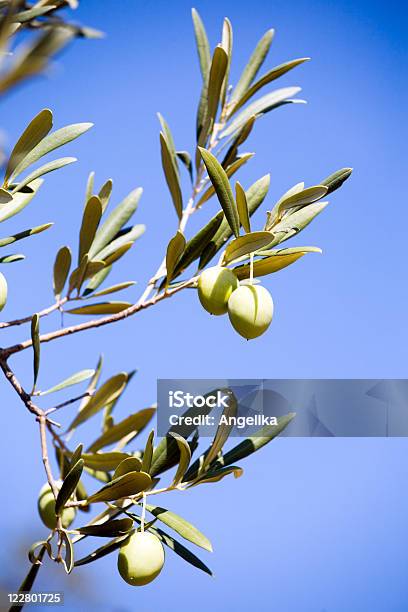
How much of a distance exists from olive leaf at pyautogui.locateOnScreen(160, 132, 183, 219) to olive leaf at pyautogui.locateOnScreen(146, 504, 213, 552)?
1.89 feet

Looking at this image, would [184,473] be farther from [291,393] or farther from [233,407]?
[291,393]

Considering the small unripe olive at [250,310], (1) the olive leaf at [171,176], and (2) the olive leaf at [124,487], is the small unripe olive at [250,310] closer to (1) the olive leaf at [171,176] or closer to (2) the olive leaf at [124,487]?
(2) the olive leaf at [124,487]

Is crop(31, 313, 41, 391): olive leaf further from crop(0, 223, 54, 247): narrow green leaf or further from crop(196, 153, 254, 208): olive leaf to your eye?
crop(196, 153, 254, 208): olive leaf

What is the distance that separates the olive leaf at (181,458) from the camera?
1.08 metres

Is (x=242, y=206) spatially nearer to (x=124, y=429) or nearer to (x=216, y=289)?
(x=216, y=289)

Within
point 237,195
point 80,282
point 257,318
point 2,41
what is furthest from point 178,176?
point 2,41

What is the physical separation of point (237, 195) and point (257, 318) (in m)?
0.19

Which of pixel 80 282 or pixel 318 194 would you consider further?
pixel 80 282

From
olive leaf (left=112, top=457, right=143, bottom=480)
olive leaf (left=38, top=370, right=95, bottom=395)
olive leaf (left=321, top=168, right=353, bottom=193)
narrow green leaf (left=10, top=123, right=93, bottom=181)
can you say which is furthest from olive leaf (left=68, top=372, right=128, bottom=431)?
olive leaf (left=321, top=168, right=353, bottom=193)

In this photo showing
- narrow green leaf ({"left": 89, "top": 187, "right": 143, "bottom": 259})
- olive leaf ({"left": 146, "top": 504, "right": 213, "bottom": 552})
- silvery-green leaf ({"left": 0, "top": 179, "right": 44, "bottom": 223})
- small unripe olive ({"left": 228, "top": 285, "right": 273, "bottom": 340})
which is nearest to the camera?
small unripe olive ({"left": 228, "top": 285, "right": 273, "bottom": 340})

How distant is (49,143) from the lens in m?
1.11

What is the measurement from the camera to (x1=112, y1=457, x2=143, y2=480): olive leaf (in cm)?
104

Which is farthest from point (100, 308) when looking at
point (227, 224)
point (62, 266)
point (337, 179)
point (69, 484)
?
point (337, 179)

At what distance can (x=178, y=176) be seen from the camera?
1399 mm
